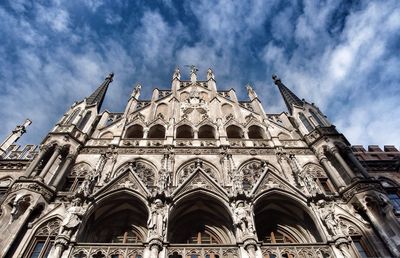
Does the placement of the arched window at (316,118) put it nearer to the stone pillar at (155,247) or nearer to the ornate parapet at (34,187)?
the stone pillar at (155,247)

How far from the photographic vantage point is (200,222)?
13672mm

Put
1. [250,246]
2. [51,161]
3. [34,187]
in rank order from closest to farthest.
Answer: [250,246], [34,187], [51,161]

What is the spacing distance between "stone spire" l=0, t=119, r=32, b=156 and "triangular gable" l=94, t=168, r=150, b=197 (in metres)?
9.34

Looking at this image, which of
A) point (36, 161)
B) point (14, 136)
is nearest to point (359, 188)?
point (36, 161)

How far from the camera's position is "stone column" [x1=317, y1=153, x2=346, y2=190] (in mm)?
14008

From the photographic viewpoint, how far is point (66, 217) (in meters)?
11.5

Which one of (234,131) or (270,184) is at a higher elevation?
(234,131)

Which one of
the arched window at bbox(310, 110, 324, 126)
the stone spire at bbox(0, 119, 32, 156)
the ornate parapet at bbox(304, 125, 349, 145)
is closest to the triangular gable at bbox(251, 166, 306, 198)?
the ornate parapet at bbox(304, 125, 349, 145)

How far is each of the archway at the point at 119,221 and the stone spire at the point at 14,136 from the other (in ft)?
30.8

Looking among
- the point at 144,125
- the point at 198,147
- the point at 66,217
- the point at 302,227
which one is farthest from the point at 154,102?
the point at 302,227

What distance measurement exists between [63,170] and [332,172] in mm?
13986

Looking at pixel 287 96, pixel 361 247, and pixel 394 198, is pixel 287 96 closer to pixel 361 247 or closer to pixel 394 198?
pixel 394 198

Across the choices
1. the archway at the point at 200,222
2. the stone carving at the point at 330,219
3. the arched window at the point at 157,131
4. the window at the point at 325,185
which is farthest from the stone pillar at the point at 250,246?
the arched window at the point at 157,131

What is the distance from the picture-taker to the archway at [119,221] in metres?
12.8
